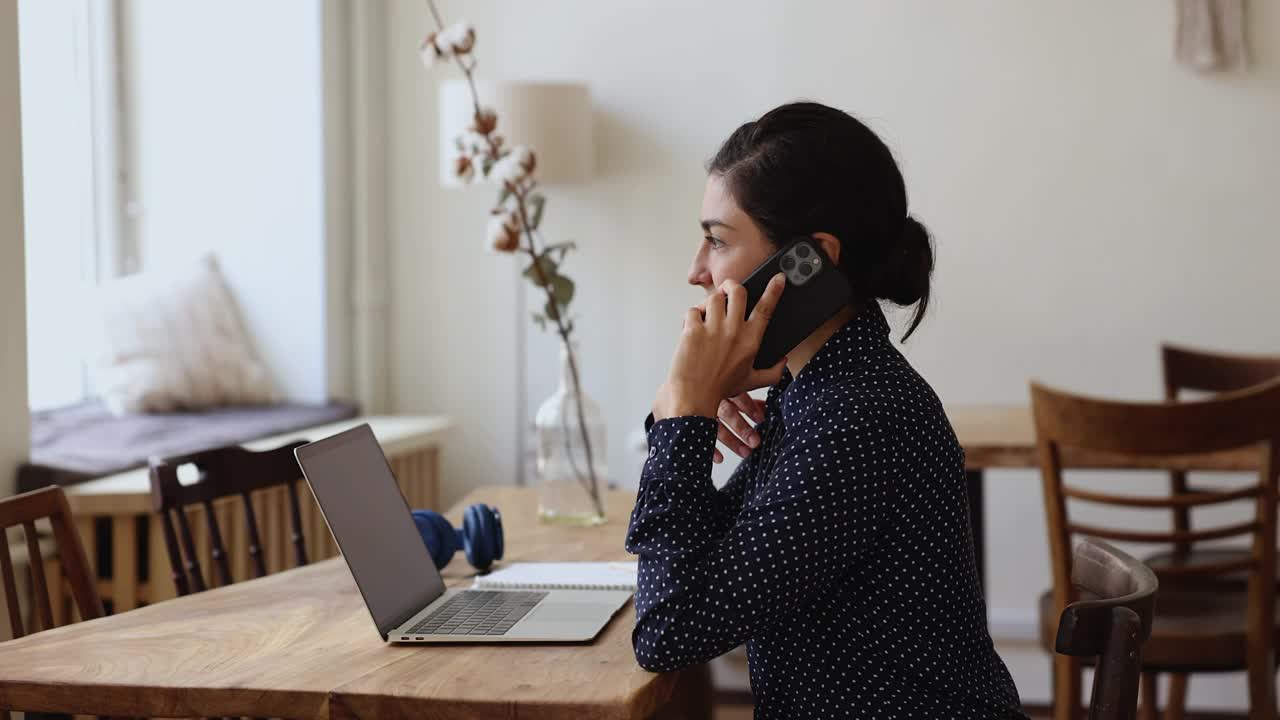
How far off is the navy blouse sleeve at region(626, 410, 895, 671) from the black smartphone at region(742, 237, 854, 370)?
12cm

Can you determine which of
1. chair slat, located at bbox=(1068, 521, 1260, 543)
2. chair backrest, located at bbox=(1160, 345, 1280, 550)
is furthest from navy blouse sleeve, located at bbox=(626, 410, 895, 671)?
chair backrest, located at bbox=(1160, 345, 1280, 550)

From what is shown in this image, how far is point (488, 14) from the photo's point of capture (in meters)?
4.10

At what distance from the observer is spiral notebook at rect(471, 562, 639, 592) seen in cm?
165

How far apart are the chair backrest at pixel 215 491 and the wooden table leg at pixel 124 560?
0.56m

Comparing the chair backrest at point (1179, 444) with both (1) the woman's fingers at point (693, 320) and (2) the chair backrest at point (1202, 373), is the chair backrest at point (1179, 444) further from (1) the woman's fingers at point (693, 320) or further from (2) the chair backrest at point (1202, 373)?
(1) the woman's fingers at point (693, 320)

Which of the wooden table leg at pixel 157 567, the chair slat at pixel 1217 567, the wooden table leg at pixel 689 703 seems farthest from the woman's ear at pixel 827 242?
the wooden table leg at pixel 157 567

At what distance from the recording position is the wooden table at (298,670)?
1.19 m

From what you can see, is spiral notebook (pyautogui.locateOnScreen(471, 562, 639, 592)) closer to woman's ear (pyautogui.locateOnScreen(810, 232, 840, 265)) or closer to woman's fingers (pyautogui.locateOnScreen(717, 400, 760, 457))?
woman's fingers (pyautogui.locateOnScreen(717, 400, 760, 457))

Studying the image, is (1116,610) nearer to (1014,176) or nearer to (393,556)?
(393,556)

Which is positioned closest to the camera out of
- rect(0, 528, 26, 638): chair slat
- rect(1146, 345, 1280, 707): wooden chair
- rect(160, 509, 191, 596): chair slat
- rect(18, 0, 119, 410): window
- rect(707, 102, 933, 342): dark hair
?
rect(707, 102, 933, 342): dark hair

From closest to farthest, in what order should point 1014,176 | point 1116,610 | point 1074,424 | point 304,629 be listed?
point 1116,610 < point 304,629 < point 1074,424 < point 1014,176

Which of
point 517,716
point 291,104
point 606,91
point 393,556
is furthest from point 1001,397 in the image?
point 517,716

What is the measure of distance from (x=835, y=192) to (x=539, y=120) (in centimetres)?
238

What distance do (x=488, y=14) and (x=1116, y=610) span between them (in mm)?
3363
